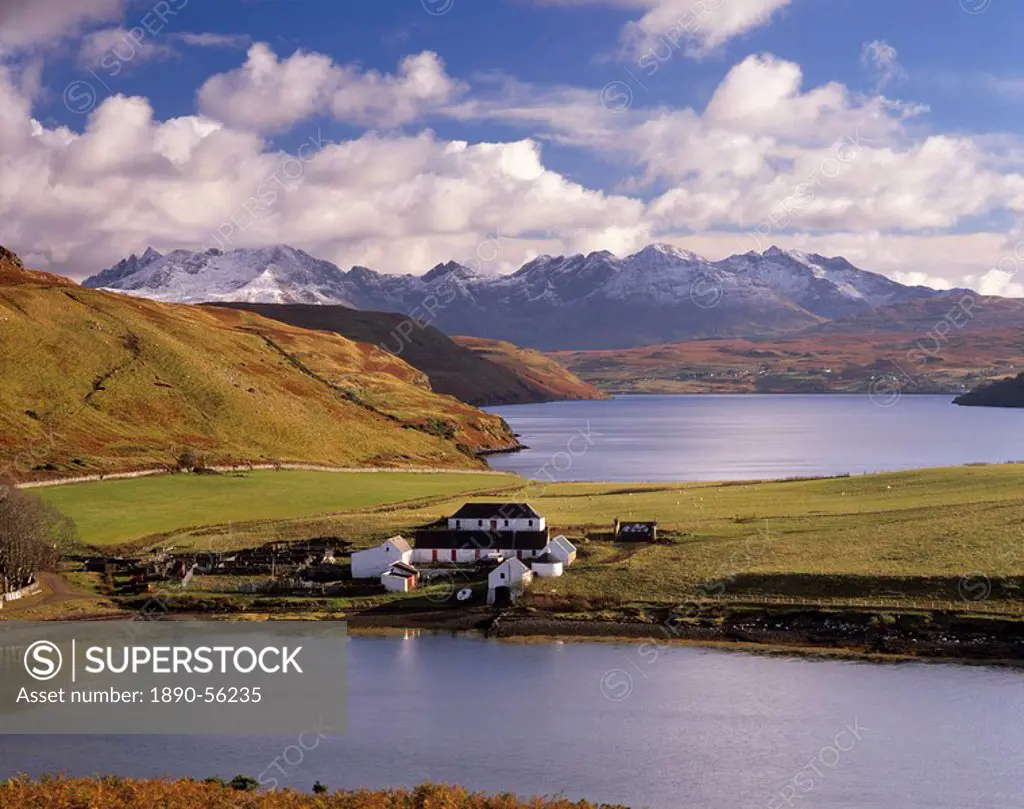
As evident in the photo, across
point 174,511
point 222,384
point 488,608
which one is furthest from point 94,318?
point 488,608

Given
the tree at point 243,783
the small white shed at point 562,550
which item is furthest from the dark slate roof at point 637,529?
the tree at point 243,783

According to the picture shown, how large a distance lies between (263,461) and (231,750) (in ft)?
288

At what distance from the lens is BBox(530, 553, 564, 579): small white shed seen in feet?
250

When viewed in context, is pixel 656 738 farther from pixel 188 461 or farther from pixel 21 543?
pixel 188 461

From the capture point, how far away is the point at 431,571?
259ft

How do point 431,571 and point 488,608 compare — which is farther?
point 431,571

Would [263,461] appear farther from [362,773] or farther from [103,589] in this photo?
[362,773]

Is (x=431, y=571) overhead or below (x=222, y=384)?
below

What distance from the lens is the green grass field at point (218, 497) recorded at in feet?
317

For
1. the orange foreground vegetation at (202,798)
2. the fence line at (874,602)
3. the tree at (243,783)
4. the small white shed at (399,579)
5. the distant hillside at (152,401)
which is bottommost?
the tree at (243,783)

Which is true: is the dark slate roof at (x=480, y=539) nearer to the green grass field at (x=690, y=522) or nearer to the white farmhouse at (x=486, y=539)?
the white farmhouse at (x=486, y=539)
